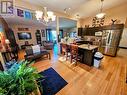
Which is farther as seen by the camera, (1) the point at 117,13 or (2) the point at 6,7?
(1) the point at 117,13

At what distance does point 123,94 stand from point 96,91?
0.70 meters

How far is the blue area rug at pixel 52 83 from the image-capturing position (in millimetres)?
2004

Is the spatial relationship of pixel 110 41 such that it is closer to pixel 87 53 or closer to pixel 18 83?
pixel 87 53

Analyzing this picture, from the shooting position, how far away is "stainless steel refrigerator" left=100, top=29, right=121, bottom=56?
4367 mm

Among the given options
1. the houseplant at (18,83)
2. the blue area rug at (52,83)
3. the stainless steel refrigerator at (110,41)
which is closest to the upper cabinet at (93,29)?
the stainless steel refrigerator at (110,41)

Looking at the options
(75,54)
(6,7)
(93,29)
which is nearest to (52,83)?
(75,54)

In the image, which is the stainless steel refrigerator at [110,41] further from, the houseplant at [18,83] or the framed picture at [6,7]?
the framed picture at [6,7]

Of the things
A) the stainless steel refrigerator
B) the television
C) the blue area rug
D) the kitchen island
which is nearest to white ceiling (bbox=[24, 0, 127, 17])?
the stainless steel refrigerator

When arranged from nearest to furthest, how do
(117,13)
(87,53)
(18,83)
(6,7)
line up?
(18,83), (6,7), (87,53), (117,13)

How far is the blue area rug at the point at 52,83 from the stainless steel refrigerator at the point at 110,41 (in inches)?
160

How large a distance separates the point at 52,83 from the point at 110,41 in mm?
4546

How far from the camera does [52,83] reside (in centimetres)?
231

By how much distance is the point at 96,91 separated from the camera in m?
1.94

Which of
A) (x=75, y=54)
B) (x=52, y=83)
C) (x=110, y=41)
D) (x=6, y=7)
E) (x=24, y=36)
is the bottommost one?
(x=52, y=83)
